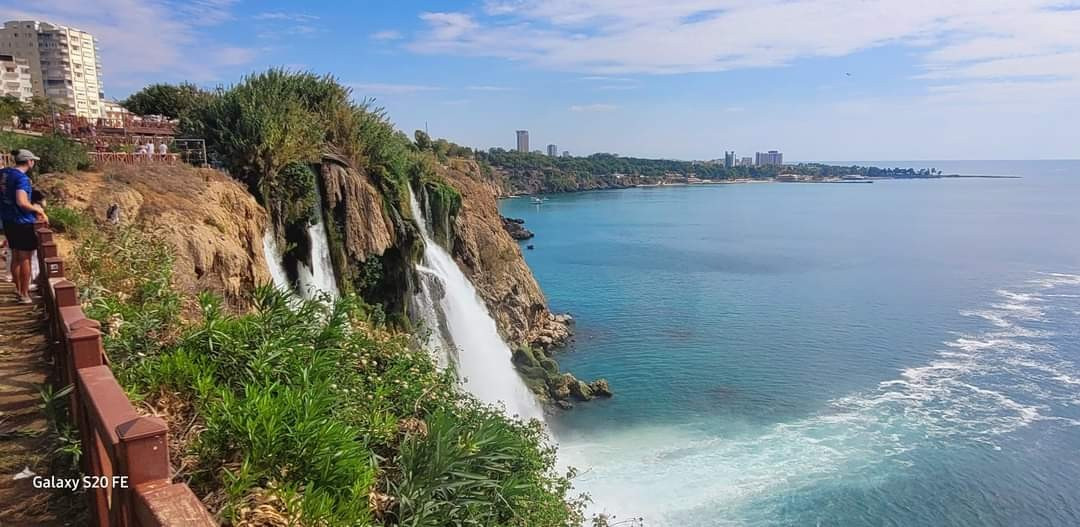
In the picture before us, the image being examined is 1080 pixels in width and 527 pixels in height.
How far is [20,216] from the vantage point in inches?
284

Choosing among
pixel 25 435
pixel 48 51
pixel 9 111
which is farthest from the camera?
pixel 48 51

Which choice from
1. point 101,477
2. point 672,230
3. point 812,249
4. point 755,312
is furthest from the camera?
point 672,230

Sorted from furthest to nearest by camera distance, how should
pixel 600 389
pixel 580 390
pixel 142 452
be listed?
1. pixel 600 389
2. pixel 580 390
3. pixel 142 452

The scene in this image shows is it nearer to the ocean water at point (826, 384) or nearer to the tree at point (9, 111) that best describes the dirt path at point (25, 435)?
the ocean water at point (826, 384)

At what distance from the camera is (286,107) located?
16188 mm

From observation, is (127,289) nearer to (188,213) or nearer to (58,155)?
(188,213)

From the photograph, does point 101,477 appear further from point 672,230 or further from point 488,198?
point 672,230

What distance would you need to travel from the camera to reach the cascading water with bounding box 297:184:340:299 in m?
15.5

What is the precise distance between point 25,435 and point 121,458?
2.82m

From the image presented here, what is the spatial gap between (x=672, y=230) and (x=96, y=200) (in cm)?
6799

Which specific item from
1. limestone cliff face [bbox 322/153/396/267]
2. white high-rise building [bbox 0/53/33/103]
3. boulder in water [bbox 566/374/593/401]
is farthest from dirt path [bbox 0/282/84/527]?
white high-rise building [bbox 0/53/33/103]

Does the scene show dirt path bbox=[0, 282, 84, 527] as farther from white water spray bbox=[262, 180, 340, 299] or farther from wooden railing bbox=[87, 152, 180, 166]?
wooden railing bbox=[87, 152, 180, 166]

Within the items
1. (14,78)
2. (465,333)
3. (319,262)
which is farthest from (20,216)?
(14,78)

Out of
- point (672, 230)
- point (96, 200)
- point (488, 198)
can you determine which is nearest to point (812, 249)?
point (672, 230)
